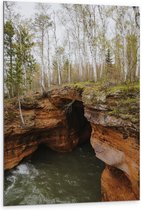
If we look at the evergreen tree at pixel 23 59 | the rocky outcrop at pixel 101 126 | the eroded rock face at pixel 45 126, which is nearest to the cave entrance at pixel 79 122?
the eroded rock face at pixel 45 126

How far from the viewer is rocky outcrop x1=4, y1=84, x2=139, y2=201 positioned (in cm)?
381

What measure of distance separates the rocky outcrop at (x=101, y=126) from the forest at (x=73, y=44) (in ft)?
0.91

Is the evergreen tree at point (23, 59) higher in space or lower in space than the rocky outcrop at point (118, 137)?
higher

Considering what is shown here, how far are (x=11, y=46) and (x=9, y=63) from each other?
235mm

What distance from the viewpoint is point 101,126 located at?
13.9ft

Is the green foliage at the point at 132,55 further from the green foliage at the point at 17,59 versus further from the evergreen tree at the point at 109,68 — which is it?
the green foliage at the point at 17,59

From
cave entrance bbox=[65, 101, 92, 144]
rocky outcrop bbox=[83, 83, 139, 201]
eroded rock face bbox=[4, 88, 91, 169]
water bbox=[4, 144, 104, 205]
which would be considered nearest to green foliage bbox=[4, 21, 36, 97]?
eroded rock face bbox=[4, 88, 91, 169]

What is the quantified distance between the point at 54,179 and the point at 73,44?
7.00ft

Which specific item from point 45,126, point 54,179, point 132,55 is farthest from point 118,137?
point 45,126

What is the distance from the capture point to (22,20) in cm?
375

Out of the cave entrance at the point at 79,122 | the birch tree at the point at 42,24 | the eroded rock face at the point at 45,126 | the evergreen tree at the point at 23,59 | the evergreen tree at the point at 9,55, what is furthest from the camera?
the cave entrance at the point at 79,122

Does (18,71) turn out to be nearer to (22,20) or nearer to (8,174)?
(22,20)

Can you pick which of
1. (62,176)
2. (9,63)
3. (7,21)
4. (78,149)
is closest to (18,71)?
(9,63)

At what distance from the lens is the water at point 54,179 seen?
3814mm
